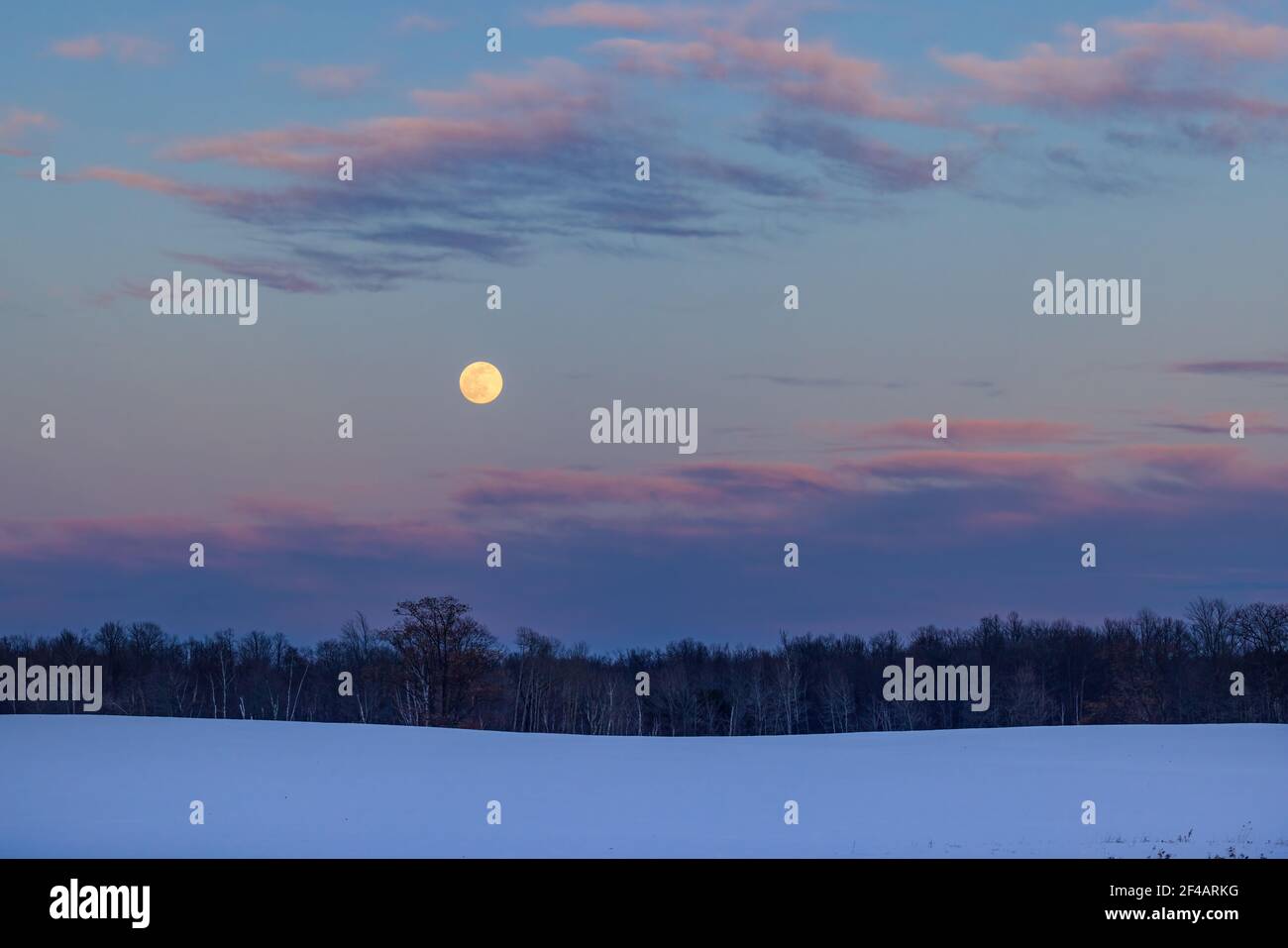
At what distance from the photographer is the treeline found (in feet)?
227

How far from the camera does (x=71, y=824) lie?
84.3 ft

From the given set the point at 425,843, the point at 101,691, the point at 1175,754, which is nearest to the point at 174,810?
the point at 425,843

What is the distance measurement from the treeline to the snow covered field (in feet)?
77.8

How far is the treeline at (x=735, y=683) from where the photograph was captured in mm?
69125

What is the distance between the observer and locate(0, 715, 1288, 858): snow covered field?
2423 cm

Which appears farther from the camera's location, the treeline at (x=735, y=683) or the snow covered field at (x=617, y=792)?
the treeline at (x=735, y=683)

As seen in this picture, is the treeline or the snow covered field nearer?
the snow covered field

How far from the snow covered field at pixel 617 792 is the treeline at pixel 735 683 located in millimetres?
23719

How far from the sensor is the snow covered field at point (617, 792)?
24.2 metres
